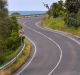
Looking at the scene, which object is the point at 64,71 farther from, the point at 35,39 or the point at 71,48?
the point at 35,39

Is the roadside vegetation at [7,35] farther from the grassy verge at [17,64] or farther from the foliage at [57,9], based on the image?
the foliage at [57,9]

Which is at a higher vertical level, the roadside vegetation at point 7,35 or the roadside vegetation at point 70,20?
the roadside vegetation at point 7,35

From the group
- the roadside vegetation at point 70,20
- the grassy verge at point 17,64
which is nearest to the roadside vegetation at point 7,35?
the grassy verge at point 17,64

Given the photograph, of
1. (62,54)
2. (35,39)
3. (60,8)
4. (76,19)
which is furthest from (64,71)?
(60,8)

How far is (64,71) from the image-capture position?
120ft

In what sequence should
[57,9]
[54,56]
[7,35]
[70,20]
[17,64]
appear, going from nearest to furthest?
1. [17,64]
2. [54,56]
3. [7,35]
4. [70,20]
5. [57,9]

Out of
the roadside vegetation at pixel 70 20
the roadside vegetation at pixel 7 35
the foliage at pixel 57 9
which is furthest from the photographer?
the foliage at pixel 57 9

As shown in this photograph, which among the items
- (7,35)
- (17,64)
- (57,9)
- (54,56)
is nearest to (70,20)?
(57,9)

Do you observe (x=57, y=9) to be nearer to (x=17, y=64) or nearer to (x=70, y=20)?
(x=70, y=20)

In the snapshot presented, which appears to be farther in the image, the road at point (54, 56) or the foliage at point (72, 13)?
the foliage at point (72, 13)

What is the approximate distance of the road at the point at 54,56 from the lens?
3725 cm

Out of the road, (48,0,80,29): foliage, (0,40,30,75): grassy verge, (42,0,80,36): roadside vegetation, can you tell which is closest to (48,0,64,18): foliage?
(42,0,80,36): roadside vegetation

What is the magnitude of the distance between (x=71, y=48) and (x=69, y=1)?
31119 millimetres

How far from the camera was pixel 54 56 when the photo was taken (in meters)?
46.1
